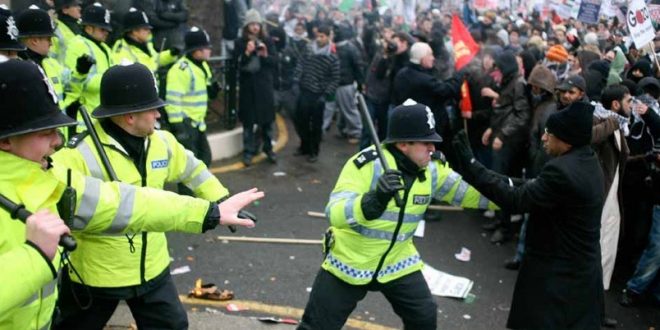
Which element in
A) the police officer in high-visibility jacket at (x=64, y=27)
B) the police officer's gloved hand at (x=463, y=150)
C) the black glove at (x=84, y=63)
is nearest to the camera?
the police officer's gloved hand at (x=463, y=150)

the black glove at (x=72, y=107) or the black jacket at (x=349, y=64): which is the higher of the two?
the black glove at (x=72, y=107)

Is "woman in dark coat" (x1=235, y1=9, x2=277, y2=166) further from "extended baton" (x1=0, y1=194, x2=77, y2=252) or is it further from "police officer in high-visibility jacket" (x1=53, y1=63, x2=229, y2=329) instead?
"extended baton" (x1=0, y1=194, x2=77, y2=252)

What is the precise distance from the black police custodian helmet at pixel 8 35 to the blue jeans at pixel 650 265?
5.61m

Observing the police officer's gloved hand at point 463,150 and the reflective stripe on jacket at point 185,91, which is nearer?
the police officer's gloved hand at point 463,150

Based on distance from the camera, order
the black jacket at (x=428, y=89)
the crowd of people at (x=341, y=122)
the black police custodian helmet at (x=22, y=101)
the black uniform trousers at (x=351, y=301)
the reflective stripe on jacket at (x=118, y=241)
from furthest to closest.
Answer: the black jacket at (x=428, y=89)
the black uniform trousers at (x=351, y=301)
the crowd of people at (x=341, y=122)
the reflective stripe on jacket at (x=118, y=241)
the black police custodian helmet at (x=22, y=101)

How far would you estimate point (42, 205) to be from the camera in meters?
2.88

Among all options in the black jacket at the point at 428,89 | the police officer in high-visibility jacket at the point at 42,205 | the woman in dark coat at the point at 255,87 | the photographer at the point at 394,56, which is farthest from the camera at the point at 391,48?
the police officer in high-visibility jacket at the point at 42,205

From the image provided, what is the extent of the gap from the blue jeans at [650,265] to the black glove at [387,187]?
137 inches

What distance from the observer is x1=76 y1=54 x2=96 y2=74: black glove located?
721 cm

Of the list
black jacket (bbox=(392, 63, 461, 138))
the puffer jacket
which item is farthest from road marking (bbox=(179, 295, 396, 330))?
black jacket (bbox=(392, 63, 461, 138))

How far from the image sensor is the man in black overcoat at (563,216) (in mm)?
4582

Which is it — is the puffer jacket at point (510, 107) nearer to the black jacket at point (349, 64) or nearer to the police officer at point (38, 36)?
the black jacket at point (349, 64)

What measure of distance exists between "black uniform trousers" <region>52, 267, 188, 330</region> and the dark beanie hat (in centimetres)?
262

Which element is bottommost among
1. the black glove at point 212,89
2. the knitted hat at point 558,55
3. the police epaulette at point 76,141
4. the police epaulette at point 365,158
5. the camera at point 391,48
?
the black glove at point 212,89
